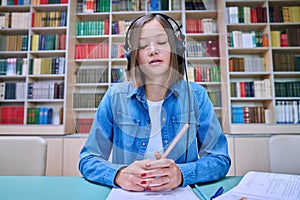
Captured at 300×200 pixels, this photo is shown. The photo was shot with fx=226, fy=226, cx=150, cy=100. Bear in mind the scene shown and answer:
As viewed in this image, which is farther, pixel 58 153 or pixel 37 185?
pixel 58 153

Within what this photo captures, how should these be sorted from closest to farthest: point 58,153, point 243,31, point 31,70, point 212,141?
point 212,141
point 58,153
point 243,31
point 31,70

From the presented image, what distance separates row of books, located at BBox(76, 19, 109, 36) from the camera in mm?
505

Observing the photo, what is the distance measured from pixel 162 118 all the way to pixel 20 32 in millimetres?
2266

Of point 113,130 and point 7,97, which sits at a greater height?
point 7,97

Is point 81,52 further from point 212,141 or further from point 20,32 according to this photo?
point 20,32

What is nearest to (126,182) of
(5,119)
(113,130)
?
(113,130)

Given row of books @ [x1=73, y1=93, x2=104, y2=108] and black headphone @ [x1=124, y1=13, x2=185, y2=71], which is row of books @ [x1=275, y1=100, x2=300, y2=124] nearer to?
black headphone @ [x1=124, y1=13, x2=185, y2=71]

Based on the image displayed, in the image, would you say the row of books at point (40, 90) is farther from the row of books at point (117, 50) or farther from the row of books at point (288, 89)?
the row of books at point (288, 89)

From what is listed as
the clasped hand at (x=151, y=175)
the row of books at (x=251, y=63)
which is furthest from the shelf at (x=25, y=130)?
the row of books at (x=251, y=63)

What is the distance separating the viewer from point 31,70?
7.13 feet

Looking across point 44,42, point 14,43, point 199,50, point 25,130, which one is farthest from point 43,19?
point 199,50

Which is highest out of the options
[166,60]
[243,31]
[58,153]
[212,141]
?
[243,31]

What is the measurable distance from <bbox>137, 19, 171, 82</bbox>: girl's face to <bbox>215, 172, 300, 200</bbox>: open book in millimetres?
316

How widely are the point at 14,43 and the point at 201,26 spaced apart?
2.20 metres
